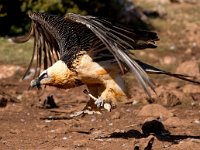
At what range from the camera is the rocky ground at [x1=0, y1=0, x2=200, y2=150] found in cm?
679

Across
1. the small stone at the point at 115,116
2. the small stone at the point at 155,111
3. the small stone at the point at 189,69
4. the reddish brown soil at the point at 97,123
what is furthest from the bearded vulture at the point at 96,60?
the small stone at the point at 189,69

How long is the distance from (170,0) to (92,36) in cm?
1572

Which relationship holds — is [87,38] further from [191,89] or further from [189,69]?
[189,69]

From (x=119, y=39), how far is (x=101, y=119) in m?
2.52

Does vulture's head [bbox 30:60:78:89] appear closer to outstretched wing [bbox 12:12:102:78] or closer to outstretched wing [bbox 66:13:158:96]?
outstretched wing [bbox 12:12:102:78]

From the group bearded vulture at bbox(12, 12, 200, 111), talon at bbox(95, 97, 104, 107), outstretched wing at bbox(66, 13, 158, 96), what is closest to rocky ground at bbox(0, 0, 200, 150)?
talon at bbox(95, 97, 104, 107)

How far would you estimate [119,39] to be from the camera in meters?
6.11

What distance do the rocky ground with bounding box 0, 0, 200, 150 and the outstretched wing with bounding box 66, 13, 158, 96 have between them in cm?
78

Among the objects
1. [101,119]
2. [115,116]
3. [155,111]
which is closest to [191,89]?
[155,111]

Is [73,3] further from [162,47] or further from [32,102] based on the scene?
[32,102]

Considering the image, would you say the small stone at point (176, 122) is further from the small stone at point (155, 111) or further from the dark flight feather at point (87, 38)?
the dark flight feather at point (87, 38)

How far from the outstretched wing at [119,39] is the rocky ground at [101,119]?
0.78m

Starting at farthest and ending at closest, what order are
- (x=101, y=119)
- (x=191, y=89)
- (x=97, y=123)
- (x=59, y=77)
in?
(x=191, y=89), (x=101, y=119), (x=97, y=123), (x=59, y=77)

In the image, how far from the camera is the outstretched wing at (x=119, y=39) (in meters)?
5.81
